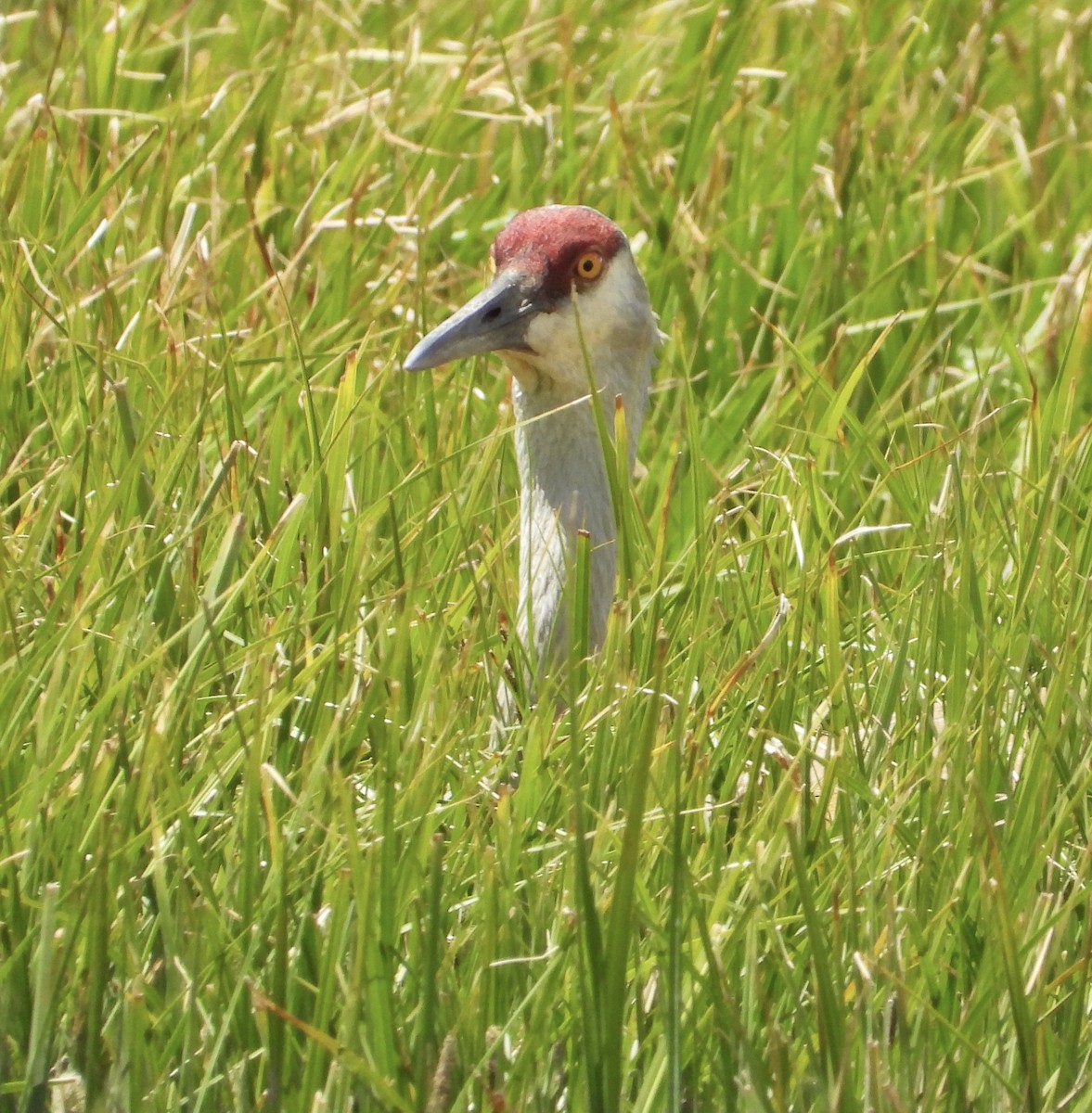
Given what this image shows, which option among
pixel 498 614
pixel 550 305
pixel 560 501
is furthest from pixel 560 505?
pixel 550 305

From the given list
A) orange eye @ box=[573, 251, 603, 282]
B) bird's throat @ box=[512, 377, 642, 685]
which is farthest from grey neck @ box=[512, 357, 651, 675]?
orange eye @ box=[573, 251, 603, 282]

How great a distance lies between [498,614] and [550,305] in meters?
0.45

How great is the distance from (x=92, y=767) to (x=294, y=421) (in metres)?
1.24

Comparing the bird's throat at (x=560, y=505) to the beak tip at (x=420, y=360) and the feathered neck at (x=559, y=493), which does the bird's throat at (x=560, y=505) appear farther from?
the beak tip at (x=420, y=360)

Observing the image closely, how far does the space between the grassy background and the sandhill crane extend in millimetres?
76

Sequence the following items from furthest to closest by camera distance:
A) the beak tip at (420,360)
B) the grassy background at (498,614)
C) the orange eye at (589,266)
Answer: the orange eye at (589,266), the beak tip at (420,360), the grassy background at (498,614)

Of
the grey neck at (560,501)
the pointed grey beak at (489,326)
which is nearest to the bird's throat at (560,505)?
the grey neck at (560,501)

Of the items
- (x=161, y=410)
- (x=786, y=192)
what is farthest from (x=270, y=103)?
(x=161, y=410)

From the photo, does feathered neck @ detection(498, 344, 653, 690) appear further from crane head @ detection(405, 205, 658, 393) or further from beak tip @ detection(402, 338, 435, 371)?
beak tip @ detection(402, 338, 435, 371)

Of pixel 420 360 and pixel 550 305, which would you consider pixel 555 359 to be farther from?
pixel 420 360

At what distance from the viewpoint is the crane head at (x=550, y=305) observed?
2.80 m

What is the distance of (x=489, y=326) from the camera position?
281cm

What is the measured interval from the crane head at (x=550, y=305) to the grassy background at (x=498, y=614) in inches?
5.6

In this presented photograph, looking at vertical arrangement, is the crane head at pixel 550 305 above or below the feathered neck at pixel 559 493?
above
